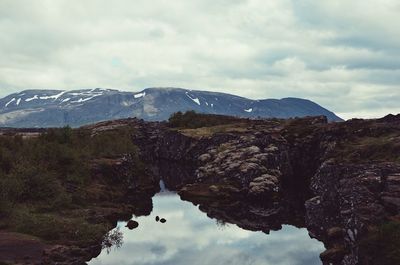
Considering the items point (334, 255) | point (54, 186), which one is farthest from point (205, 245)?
point (54, 186)

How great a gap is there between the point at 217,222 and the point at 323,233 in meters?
23.1

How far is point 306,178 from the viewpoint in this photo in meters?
134

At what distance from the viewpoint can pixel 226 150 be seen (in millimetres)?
133750

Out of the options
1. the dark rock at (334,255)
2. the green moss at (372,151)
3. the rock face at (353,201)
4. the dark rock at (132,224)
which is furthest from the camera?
the green moss at (372,151)

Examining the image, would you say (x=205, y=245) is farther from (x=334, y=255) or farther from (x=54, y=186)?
(x=54, y=186)

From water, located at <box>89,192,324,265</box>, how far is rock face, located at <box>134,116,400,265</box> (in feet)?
11.5

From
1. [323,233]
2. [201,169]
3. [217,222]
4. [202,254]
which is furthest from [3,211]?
[201,169]

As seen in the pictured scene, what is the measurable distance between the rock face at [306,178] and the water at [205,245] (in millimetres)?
3518

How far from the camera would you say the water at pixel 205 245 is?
6175 cm

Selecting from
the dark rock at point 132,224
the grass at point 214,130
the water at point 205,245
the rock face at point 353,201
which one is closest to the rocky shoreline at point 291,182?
the rock face at point 353,201

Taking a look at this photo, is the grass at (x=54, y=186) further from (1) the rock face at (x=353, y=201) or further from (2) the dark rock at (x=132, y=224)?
(1) the rock face at (x=353, y=201)

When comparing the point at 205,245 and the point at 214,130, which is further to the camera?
the point at 214,130

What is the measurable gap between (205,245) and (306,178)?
7032cm

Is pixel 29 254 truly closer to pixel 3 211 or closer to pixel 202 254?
pixel 3 211
